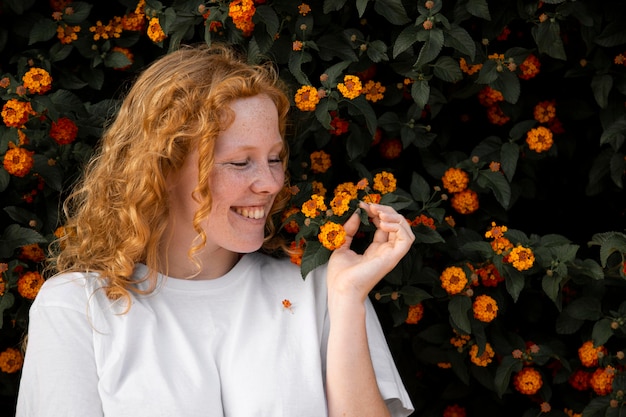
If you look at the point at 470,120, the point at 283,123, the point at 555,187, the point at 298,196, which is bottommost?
the point at 555,187

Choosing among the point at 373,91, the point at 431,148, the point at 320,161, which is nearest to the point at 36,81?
the point at 320,161

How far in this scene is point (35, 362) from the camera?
1750mm

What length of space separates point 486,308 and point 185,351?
29.4 inches

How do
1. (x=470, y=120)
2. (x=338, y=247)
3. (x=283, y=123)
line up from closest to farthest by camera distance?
(x=338, y=247), (x=283, y=123), (x=470, y=120)

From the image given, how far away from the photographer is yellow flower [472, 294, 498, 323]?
6.74ft

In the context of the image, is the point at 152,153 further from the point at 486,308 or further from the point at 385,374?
the point at 486,308

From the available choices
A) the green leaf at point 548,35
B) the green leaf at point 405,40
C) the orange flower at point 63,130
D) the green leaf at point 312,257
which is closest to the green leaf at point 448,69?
the green leaf at point 405,40

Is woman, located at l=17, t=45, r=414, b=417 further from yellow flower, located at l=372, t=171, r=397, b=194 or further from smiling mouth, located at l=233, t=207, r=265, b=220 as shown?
yellow flower, located at l=372, t=171, r=397, b=194

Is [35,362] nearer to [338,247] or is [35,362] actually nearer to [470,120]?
[338,247]

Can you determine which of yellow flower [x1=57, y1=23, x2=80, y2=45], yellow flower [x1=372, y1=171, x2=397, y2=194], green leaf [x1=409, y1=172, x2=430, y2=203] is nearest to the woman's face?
yellow flower [x1=372, y1=171, x2=397, y2=194]

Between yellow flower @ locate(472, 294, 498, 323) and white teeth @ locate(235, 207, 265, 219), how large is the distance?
0.61 metres

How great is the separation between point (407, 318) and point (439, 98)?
587 millimetres

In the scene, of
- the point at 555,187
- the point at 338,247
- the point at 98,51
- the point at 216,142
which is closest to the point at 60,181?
the point at 98,51

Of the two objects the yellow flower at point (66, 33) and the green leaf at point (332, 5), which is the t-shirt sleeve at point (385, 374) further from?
the yellow flower at point (66, 33)
